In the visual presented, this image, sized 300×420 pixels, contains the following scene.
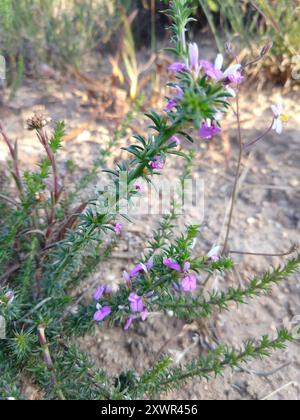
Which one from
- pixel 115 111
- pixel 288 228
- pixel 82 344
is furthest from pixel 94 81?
pixel 82 344

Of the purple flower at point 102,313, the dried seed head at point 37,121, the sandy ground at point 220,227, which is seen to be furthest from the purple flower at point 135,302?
the dried seed head at point 37,121

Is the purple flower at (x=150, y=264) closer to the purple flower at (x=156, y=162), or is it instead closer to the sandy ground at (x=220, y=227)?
the purple flower at (x=156, y=162)

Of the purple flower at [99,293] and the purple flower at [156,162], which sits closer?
the purple flower at [156,162]

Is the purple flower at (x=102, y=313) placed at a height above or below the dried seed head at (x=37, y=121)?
below

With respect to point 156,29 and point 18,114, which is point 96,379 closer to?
point 18,114

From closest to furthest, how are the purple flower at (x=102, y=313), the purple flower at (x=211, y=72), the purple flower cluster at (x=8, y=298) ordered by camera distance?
1. the purple flower at (x=211, y=72)
2. the purple flower cluster at (x=8, y=298)
3. the purple flower at (x=102, y=313)

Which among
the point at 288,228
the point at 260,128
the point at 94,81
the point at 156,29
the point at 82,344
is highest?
the point at 156,29
